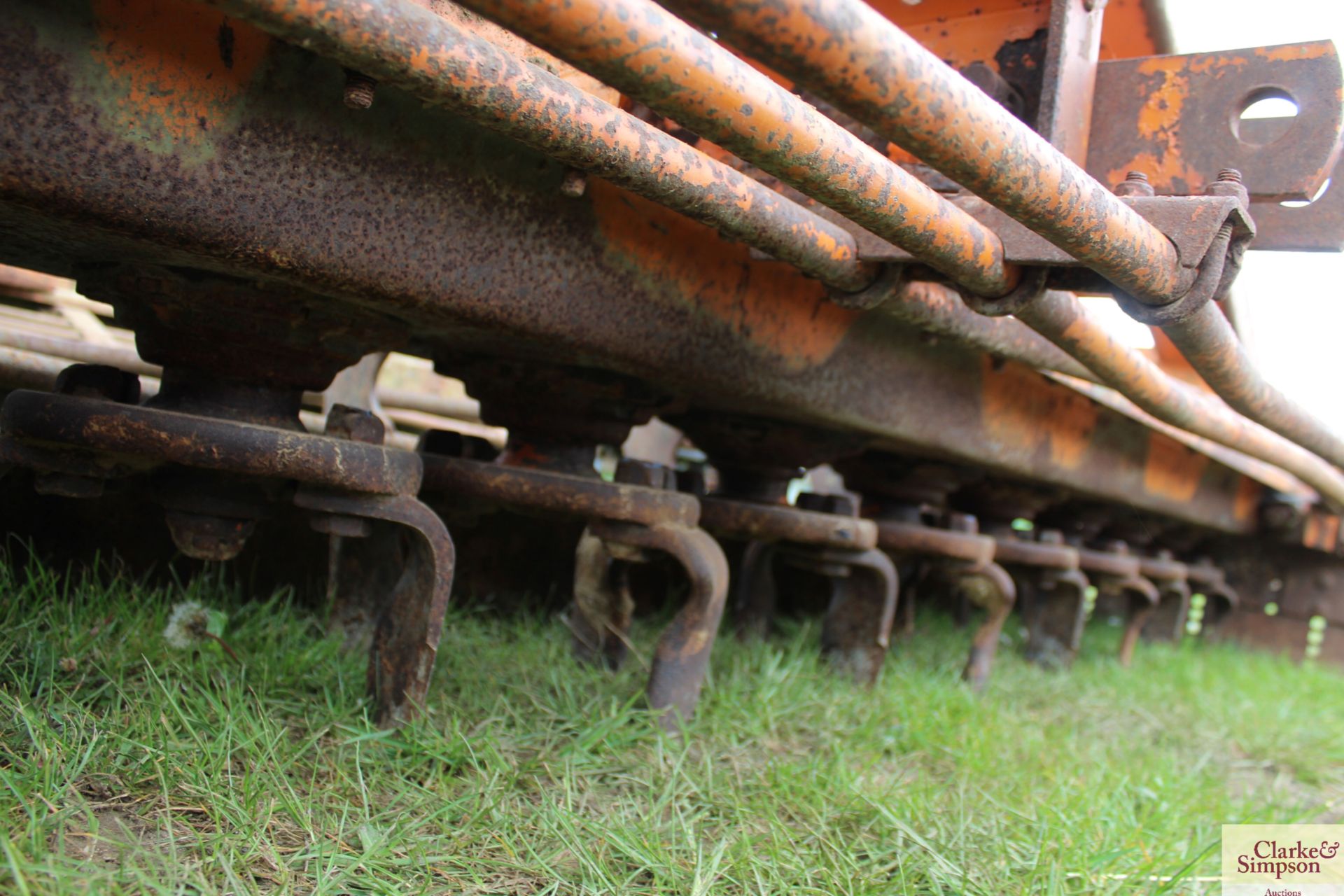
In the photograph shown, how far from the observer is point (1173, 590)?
14.1 ft

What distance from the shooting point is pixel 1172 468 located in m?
3.40

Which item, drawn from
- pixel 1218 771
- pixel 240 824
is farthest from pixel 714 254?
pixel 1218 771

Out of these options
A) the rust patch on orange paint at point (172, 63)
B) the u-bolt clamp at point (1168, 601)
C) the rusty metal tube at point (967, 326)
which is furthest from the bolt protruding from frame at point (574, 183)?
the u-bolt clamp at point (1168, 601)

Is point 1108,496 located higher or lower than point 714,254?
lower

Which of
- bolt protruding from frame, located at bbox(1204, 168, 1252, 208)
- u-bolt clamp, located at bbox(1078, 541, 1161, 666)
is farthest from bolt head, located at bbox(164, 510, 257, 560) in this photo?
u-bolt clamp, located at bbox(1078, 541, 1161, 666)

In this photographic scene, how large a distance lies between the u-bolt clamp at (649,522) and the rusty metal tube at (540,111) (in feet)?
1.96

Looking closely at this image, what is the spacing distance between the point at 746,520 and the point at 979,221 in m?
0.94

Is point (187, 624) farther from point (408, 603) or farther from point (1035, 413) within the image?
point (1035, 413)

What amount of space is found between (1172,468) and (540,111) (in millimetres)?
3060

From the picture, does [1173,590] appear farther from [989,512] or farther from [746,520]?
[746,520]

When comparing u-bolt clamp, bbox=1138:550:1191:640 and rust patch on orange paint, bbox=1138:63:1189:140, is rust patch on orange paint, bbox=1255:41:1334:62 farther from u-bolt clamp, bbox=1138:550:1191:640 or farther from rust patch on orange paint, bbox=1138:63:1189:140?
u-bolt clamp, bbox=1138:550:1191:640

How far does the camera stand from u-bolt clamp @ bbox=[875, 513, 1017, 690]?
2.58 metres

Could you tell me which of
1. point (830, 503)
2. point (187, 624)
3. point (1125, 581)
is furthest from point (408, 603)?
point (1125, 581)

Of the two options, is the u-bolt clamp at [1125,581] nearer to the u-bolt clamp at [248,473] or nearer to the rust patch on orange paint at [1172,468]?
the rust patch on orange paint at [1172,468]
